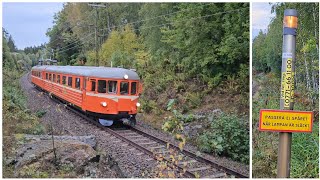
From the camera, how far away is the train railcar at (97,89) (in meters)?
5.68

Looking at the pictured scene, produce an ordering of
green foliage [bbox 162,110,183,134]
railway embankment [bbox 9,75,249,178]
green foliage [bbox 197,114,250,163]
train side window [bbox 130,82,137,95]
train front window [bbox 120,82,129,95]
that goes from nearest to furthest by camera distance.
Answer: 1. railway embankment [bbox 9,75,249,178]
2. green foliage [bbox 197,114,250,163]
3. green foliage [bbox 162,110,183,134]
4. train front window [bbox 120,82,129,95]
5. train side window [bbox 130,82,137,95]

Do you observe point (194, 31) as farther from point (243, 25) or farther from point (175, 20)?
point (243, 25)

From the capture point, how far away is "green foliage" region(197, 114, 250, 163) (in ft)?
16.8

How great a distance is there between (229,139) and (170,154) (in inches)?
33.2

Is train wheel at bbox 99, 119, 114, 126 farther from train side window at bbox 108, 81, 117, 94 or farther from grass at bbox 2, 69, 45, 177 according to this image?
grass at bbox 2, 69, 45, 177

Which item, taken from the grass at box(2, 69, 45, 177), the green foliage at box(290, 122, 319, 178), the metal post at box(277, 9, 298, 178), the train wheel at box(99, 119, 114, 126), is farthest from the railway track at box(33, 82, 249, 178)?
the metal post at box(277, 9, 298, 178)

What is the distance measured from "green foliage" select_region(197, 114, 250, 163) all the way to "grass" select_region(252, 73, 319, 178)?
0.18 m

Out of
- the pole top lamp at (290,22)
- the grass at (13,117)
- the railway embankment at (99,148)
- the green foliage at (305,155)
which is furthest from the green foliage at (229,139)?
the grass at (13,117)

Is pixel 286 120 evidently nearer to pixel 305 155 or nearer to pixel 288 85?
pixel 288 85

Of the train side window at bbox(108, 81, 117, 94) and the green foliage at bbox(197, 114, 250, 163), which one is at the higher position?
the train side window at bbox(108, 81, 117, 94)

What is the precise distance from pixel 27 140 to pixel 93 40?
156cm

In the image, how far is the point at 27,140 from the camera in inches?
175

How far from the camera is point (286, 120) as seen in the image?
138 inches

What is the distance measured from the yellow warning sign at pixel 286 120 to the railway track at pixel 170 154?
3.74 feet
